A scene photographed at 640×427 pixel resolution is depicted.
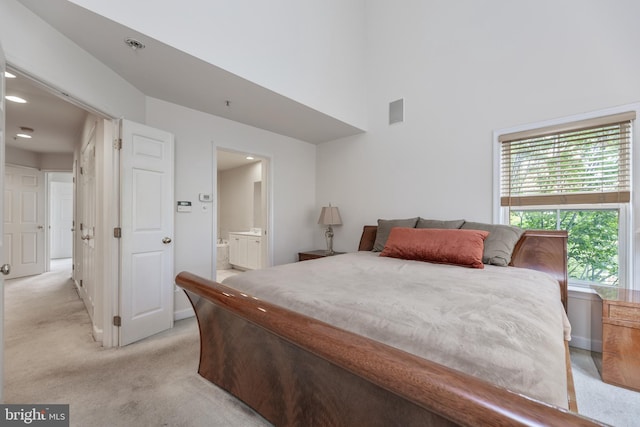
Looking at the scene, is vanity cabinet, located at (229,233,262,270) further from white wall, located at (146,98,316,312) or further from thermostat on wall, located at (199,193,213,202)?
thermostat on wall, located at (199,193,213,202)

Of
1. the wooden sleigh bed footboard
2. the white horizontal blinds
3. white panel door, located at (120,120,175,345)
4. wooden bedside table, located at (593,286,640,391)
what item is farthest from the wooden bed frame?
the white horizontal blinds

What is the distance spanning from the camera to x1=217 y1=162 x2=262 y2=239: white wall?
6.19m

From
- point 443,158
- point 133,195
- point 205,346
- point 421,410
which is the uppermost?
point 443,158

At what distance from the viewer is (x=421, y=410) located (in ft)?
2.53

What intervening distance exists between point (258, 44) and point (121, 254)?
2230mm

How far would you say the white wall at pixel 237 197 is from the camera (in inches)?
244

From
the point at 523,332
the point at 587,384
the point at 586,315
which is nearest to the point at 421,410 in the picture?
the point at 523,332

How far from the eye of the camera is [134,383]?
188 centimetres

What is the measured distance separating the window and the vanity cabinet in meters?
3.96

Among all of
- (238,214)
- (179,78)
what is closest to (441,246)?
(179,78)

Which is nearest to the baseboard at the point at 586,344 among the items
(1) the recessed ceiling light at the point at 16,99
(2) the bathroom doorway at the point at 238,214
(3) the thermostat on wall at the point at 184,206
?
(3) the thermostat on wall at the point at 184,206

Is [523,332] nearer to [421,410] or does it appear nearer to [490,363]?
[490,363]

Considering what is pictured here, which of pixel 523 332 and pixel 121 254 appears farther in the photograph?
pixel 121 254

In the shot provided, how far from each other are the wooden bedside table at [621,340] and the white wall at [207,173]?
338cm
